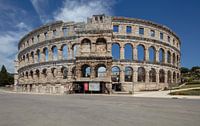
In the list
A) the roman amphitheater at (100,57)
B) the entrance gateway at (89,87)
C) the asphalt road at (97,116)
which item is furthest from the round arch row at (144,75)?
the asphalt road at (97,116)

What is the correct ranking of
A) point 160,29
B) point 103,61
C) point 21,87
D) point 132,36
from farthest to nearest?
1. point 21,87
2. point 160,29
3. point 132,36
4. point 103,61

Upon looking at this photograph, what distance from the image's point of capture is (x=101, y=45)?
4275cm

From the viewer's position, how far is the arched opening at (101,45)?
42.4m

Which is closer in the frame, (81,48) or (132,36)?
(81,48)

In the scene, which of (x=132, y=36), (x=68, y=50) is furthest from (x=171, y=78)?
(x=68, y=50)

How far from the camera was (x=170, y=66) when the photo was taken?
181 ft

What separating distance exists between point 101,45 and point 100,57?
3.67 m

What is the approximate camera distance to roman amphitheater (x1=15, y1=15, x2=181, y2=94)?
134 ft

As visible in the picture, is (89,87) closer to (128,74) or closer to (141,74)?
(128,74)

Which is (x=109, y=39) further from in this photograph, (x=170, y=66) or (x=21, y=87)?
(x=21, y=87)

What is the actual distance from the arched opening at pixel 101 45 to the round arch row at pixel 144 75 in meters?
7.20

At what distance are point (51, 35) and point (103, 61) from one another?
65.6 feet

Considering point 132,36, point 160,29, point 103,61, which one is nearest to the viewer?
point 103,61

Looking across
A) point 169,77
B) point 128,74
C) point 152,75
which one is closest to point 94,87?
point 128,74
